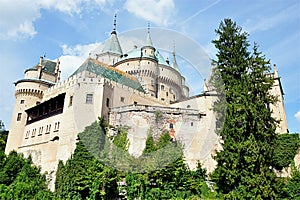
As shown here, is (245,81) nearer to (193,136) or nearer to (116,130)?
(193,136)

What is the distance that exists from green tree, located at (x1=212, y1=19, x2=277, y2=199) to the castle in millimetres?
6575

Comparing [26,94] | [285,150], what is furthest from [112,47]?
[285,150]

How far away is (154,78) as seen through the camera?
46.4m

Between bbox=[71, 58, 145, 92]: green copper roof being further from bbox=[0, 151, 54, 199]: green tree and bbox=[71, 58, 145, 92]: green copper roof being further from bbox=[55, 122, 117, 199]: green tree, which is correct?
bbox=[0, 151, 54, 199]: green tree

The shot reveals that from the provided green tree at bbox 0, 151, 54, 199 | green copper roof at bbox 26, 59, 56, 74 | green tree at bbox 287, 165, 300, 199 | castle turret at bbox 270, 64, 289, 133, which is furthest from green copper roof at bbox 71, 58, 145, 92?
green tree at bbox 287, 165, 300, 199

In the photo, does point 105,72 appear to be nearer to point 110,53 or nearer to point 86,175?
point 86,175

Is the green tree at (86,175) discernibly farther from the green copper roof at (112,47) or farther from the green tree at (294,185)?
the green copper roof at (112,47)

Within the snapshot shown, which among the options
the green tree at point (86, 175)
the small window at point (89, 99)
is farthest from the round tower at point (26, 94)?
the green tree at point (86, 175)

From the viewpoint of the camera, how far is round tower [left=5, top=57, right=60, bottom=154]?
38.0 m

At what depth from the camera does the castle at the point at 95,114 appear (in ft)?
99.9

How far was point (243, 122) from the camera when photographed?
2050 cm

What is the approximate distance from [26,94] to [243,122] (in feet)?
101

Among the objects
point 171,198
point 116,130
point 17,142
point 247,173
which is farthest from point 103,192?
point 17,142

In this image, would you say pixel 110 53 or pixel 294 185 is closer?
pixel 294 185
